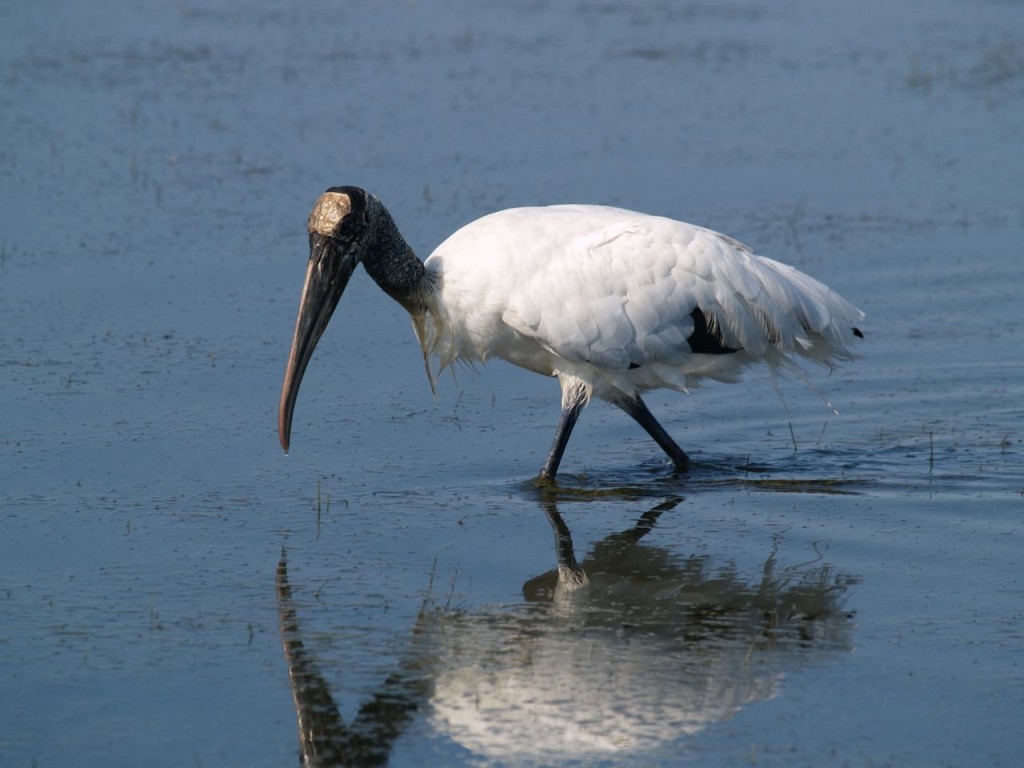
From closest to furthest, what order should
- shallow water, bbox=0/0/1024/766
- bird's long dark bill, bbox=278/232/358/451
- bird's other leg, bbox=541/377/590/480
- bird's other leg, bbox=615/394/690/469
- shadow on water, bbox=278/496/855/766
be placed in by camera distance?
shadow on water, bbox=278/496/855/766 → shallow water, bbox=0/0/1024/766 → bird's long dark bill, bbox=278/232/358/451 → bird's other leg, bbox=541/377/590/480 → bird's other leg, bbox=615/394/690/469

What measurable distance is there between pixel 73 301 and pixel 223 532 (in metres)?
3.59

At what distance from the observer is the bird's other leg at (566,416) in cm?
740

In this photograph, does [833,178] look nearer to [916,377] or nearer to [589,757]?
[916,377]

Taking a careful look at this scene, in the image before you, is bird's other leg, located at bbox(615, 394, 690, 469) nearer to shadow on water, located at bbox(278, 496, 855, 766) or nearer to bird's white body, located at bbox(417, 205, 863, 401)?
bird's white body, located at bbox(417, 205, 863, 401)

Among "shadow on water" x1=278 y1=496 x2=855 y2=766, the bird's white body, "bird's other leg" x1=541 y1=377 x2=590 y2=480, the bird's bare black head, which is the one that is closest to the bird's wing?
the bird's white body

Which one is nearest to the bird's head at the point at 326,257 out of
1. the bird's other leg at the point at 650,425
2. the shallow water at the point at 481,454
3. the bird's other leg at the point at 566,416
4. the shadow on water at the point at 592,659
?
the shallow water at the point at 481,454

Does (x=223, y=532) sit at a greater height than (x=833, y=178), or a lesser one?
lesser

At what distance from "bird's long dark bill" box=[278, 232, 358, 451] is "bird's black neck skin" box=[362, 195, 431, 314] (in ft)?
0.45

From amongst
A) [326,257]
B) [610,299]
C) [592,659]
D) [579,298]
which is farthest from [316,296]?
[592,659]

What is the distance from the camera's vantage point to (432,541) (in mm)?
6629

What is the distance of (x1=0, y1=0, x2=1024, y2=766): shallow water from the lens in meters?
5.11

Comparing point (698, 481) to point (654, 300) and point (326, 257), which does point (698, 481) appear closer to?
point (654, 300)

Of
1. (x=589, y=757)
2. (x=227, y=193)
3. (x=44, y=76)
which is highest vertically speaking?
(x=44, y=76)

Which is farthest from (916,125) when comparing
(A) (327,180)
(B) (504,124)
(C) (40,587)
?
(C) (40,587)
